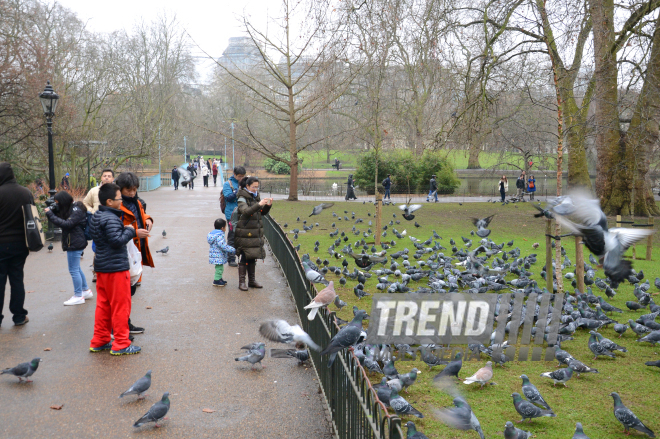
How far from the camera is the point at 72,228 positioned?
767 cm

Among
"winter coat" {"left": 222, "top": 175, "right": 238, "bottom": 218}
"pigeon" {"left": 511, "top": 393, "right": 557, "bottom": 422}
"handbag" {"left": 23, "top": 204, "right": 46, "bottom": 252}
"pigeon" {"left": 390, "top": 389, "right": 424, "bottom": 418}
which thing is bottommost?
"pigeon" {"left": 511, "top": 393, "right": 557, "bottom": 422}

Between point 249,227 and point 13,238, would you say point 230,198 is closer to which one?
point 249,227

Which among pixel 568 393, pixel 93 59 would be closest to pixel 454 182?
pixel 93 59

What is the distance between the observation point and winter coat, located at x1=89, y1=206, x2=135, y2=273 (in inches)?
→ 225

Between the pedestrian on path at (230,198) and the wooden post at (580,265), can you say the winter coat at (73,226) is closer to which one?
the pedestrian on path at (230,198)

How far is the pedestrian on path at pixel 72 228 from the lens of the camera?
7633 millimetres

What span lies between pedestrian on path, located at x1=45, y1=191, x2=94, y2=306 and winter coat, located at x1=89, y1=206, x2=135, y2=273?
2.00 meters

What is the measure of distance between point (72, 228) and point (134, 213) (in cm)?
164

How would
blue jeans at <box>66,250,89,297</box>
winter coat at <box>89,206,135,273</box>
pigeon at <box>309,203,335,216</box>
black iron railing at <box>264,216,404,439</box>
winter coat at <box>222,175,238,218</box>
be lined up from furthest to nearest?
pigeon at <box>309,203,335,216</box> < winter coat at <box>222,175,238,218</box> < blue jeans at <box>66,250,89,297</box> < winter coat at <box>89,206,135,273</box> < black iron railing at <box>264,216,404,439</box>

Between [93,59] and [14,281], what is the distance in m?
28.7

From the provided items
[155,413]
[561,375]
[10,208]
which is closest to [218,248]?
[10,208]

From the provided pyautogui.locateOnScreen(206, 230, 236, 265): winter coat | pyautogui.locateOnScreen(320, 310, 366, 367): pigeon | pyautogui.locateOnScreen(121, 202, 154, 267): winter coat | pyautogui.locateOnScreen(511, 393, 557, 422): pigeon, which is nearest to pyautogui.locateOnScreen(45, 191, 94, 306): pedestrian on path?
pyautogui.locateOnScreen(121, 202, 154, 267): winter coat

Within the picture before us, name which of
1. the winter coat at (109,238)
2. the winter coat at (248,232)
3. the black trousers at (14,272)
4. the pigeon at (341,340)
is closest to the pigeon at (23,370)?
the winter coat at (109,238)

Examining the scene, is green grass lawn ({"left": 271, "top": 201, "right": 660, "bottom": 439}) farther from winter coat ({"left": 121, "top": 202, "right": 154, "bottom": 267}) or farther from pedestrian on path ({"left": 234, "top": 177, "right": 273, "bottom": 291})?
winter coat ({"left": 121, "top": 202, "right": 154, "bottom": 267})
